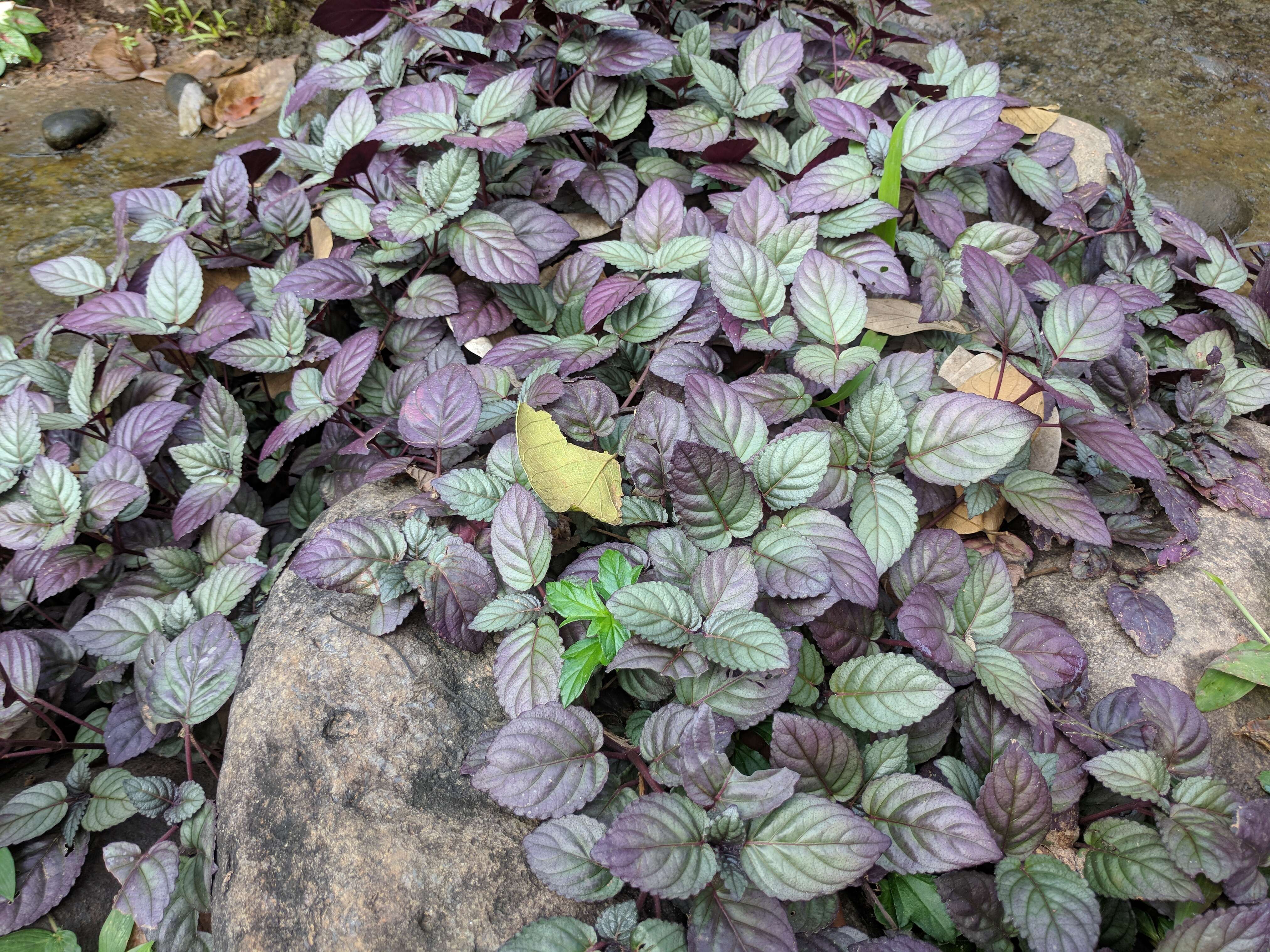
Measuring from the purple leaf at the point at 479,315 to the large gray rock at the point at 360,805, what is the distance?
0.73 metres

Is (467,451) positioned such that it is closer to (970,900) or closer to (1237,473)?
(970,900)

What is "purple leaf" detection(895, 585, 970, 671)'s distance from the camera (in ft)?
4.36

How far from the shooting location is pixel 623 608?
126 cm

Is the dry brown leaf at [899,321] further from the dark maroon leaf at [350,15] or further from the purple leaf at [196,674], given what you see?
the dark maroon leaf at [350,15]

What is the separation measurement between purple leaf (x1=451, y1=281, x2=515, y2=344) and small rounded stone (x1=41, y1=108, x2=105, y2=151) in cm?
249

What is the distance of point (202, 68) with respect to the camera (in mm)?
3701

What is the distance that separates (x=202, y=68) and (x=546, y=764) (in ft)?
12.8

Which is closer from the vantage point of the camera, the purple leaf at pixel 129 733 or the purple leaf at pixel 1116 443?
the purple leaf at pixel 1116 443

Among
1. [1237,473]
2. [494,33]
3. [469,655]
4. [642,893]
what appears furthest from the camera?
[494,33]

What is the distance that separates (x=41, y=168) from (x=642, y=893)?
12.0 ft

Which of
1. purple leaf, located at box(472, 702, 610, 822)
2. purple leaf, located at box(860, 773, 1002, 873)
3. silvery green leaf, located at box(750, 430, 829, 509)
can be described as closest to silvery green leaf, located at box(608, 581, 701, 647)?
purple leaf, located at box(472, 702, 610, 822)

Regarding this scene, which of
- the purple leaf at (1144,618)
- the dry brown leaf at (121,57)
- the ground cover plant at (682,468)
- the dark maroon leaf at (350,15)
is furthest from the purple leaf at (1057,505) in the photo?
the dry brown leaf at (121,57)

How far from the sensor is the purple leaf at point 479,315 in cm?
192

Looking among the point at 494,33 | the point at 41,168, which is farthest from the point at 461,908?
the point at 41,168
